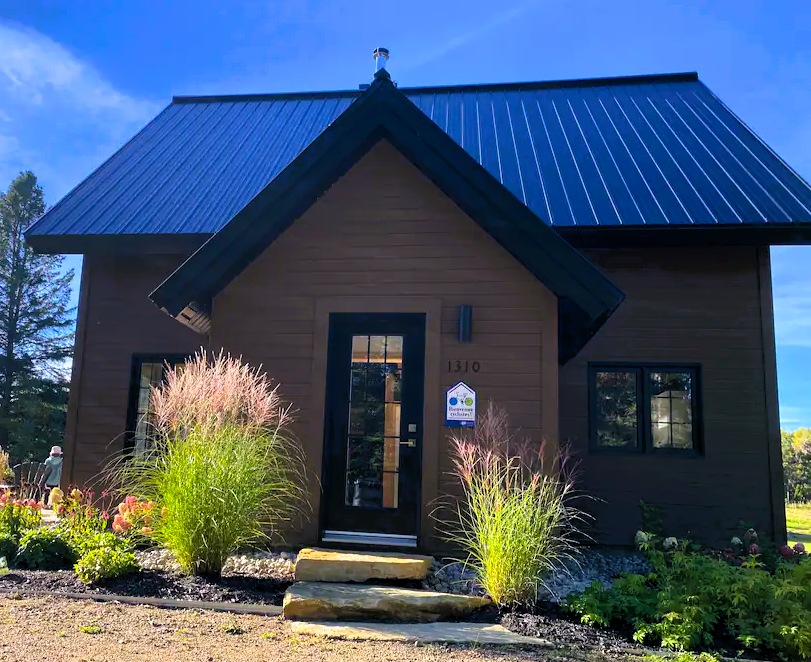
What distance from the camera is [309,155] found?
228 inches

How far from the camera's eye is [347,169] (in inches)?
243

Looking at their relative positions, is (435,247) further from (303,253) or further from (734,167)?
(734,167)

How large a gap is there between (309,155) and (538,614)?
4328 mm

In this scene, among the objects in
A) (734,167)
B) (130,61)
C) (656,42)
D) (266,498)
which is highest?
(656,42)

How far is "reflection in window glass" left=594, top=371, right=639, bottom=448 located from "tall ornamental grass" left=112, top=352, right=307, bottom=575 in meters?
4.44

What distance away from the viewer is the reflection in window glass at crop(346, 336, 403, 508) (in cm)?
576

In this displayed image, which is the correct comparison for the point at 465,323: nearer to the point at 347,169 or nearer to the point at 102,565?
the point at 347,169

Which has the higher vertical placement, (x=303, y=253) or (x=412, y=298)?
(x=303, y=253)

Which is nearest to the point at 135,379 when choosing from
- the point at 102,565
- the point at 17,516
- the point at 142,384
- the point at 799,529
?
the point at 142,384

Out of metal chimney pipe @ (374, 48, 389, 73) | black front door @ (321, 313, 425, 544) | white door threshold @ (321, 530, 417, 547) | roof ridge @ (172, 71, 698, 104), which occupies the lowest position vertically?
white door threshold @ (321, 530, 417, 547)

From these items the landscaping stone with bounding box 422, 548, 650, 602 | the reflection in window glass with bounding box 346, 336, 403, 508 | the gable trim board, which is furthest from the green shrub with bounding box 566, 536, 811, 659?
the gable trim board

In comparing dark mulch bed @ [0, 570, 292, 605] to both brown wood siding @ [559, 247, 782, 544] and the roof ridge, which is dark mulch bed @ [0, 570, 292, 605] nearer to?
brown wood siding @ [559, 247, 782, 544]

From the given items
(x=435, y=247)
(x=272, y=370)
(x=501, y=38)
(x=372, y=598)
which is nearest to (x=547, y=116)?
(x=501, y=38)

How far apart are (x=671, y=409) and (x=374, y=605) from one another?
496 cm
